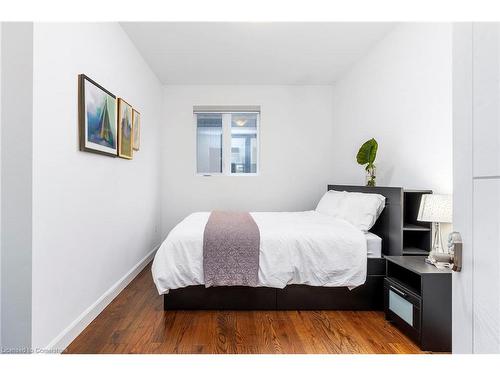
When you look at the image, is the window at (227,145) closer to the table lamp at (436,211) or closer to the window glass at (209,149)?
the window glass at (209,149)

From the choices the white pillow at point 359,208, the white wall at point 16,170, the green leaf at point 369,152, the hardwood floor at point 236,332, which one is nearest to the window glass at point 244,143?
the white pillow at point 359,208

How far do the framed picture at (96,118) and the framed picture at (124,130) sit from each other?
0.11 m

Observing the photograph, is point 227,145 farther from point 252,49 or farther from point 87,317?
point 87,317

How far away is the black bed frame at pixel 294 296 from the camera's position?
2.38 meters

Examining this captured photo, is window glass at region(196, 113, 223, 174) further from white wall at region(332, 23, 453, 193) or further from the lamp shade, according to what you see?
the lamp shade

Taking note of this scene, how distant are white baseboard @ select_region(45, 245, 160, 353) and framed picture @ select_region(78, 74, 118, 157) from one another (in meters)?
1.22

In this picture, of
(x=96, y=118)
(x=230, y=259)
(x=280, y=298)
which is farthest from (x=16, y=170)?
(x=280, y=298)

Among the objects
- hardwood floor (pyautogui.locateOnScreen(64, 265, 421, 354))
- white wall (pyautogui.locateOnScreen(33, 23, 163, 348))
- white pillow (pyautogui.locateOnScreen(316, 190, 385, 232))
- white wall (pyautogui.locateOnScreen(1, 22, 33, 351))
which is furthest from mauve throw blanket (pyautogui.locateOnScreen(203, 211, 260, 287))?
white wall (pyautogui.locateOnScreen(1, 22, 33, 351))

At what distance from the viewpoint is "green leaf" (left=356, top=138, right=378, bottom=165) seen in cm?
301

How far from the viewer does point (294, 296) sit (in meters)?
2.40

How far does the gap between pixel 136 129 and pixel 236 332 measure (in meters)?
2.40

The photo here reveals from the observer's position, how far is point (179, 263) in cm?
224
